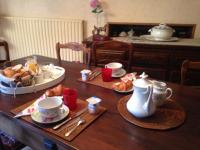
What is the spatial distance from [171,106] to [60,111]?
22.8 inches

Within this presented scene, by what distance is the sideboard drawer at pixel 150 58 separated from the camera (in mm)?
2182

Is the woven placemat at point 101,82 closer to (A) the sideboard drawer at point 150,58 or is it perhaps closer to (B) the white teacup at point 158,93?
(B) the white teacup at point 158,93

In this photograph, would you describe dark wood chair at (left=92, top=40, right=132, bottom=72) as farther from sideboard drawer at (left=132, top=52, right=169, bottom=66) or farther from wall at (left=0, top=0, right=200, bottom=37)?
wall at (left=0, top=0, right=200, bottom=37)

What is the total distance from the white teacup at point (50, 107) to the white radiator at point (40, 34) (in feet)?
6.88

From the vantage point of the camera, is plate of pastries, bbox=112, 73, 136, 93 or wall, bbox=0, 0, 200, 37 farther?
wall, bbox=0, 0, 200, 37

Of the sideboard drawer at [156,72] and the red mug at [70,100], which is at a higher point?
the red mug at [70,100]

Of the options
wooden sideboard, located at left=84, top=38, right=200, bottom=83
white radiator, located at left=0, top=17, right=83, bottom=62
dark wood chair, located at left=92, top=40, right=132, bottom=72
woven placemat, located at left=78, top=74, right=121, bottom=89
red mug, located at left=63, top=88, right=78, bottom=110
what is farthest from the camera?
white radiator, located at left=0, top=17, right=83, bottom=62

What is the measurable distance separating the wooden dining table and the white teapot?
0.23ft

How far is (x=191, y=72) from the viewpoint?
7.05ft

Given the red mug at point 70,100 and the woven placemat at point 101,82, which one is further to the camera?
the woven placemat at point 101,82

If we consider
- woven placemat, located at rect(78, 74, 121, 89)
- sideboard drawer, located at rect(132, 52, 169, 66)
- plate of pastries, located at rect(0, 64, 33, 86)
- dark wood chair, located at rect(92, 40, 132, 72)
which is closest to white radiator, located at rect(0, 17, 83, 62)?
dark wood chair, located at rect(92, 40, 132, 72)

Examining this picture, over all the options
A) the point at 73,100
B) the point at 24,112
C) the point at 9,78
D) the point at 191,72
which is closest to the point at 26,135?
the point at 24,112

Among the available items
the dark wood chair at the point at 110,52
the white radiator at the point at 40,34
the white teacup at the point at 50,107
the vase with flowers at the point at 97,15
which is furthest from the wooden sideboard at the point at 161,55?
the white teacup at the point at 50,107

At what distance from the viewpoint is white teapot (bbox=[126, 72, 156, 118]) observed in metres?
0.90
